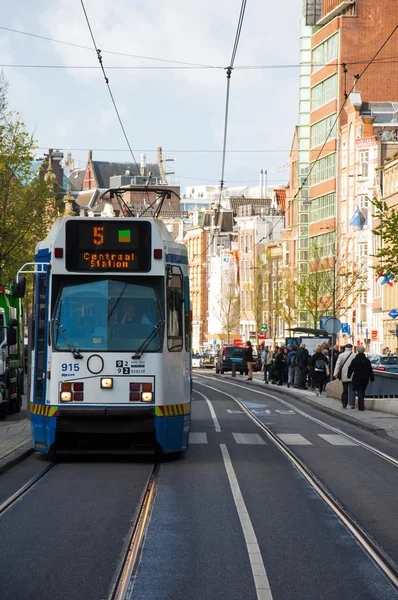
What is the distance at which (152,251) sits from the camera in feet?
59.4

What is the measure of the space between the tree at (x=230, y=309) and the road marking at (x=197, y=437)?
4350 inches

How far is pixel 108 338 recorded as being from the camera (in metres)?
17.7

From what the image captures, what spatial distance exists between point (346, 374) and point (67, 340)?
17086mm

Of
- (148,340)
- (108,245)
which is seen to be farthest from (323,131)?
(148,340)

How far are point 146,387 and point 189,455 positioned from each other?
237 centimetres

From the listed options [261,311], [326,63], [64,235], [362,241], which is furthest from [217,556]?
[261,311]

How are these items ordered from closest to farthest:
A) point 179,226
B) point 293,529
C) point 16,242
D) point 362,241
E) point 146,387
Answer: point 293,529
point 146,387
point 16,242
point 362,241
point 179,226

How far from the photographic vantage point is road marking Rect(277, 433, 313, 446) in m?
22.7

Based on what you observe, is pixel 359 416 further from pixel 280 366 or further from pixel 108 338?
pixel 280 366

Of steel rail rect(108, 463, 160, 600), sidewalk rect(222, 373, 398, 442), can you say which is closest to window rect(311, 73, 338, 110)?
sidewalk rect(222, 373, 398, 442)

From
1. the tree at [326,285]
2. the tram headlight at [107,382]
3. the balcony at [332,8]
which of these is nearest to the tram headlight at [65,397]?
the tram headlight at [107,382]

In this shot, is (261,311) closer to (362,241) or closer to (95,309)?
(362,241)

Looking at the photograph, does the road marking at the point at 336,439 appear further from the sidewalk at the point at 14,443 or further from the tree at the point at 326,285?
the tree at the point at 326,285

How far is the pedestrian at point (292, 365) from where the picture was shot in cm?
4959
